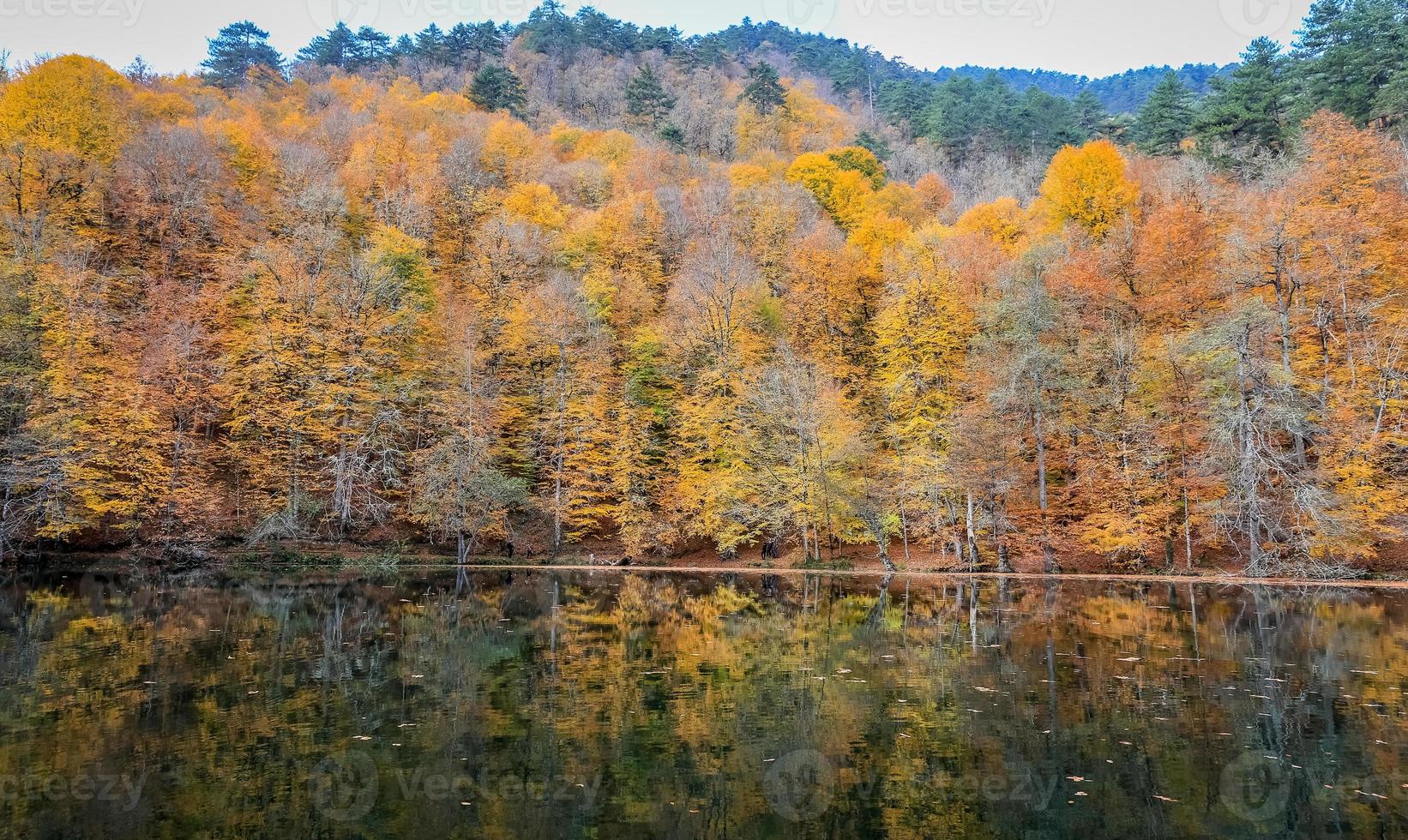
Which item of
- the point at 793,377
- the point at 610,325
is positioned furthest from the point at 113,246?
the point at 793,377

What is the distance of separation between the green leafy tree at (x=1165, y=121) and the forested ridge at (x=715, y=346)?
23.7 inches

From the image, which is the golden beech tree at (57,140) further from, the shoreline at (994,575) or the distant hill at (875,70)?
the distant hill at (875,70)

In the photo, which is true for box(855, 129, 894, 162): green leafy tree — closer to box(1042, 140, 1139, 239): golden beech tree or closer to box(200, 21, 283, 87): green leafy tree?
box(1042, 140, 1139, 239): golden beech tree

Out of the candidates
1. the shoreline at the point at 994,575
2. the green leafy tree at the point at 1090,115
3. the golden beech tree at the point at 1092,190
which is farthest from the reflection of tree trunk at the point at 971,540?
the green leafy tree at the point at 1090,115

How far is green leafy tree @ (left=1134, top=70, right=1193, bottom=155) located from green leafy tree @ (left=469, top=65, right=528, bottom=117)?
6453 cm

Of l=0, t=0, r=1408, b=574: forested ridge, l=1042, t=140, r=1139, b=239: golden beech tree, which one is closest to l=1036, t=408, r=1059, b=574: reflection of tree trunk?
l=0, t=0, r=1408, b=574: forested ridge

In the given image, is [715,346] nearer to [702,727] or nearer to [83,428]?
[83,428]

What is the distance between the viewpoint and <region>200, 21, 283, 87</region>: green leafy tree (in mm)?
96062

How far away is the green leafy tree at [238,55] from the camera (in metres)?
→ 96.1

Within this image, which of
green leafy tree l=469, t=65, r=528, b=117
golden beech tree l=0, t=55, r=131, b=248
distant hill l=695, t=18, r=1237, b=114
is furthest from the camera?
distant hill l=695, t=18, r=1237, b=114

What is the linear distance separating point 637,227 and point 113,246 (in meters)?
32.5

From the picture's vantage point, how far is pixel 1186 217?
38312 millimetres

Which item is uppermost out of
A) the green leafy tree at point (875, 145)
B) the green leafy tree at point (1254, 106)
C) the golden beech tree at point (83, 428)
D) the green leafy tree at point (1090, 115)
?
the green leafy tree at point (1090, 115)

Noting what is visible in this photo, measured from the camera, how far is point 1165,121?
64.6 meters
